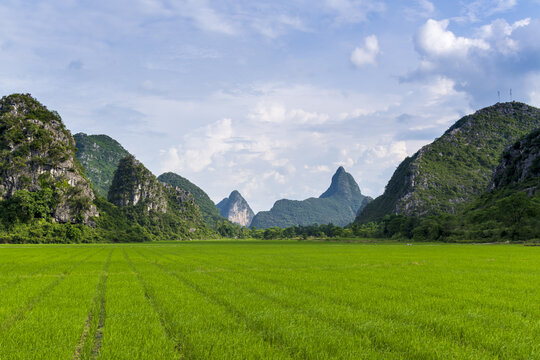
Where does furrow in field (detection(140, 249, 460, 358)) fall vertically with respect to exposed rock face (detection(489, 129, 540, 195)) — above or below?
below

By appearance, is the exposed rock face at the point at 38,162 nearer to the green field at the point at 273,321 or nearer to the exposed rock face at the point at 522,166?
the green field at the point at 273,321

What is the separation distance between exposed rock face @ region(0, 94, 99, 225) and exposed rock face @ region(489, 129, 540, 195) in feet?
640

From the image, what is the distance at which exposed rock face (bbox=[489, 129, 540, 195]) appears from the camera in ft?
422

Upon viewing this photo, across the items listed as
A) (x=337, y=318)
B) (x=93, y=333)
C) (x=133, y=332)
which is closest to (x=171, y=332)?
(x=133, y=332)

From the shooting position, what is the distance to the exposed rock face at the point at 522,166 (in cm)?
12850

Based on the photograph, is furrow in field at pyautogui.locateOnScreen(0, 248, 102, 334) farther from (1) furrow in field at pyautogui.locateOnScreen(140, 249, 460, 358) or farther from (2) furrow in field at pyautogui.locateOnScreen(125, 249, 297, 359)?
(1) furrow in field at pyautogui.locateOnScreen(140, 249, 460, 358)

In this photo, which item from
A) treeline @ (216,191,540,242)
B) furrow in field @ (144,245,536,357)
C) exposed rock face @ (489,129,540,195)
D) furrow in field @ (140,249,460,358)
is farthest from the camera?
exposed rock face @ (489,129,540,195)

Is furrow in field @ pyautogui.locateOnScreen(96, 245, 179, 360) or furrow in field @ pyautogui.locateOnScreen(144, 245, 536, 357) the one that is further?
furrow in field @ pyautogui.locateOnScreen(144, 245, 536, 357)

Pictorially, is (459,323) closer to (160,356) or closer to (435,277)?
(160,356)

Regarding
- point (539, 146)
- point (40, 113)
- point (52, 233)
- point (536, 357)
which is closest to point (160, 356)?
point (536, 357)

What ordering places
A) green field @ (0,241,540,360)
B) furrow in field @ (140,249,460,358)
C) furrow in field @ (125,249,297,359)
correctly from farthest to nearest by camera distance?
furrow in field @ (140,249,460,358), green field @ (0,241,540,360), furrow in field @ (125,249,297,359)

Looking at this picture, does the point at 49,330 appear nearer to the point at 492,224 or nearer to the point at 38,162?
the point at 492,224

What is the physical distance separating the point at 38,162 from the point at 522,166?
219040 millimetres

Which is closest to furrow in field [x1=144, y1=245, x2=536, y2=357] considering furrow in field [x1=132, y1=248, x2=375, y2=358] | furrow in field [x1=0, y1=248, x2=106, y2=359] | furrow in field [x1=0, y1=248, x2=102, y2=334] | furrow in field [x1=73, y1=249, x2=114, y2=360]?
furrow in field [x1=132, y1=248, x2=375, y2=358]
